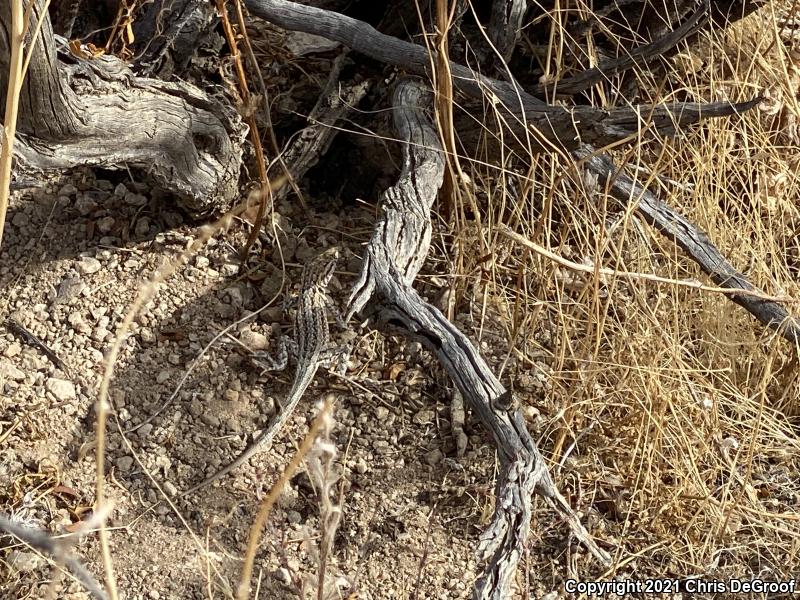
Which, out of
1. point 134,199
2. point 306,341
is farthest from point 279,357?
point 134,199

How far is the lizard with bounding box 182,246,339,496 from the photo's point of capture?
234 cm

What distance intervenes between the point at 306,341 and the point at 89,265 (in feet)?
2.38

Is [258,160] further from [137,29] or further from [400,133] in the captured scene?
[137,29]

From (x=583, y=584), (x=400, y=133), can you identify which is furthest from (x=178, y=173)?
(x=583, y=584)

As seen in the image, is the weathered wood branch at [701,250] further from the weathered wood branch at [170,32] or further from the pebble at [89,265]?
the pebble at [89,265]

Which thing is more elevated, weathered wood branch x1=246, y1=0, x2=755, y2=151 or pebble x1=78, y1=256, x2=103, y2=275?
weathered wood branch x1=246, y1=0, x2=755, y2=151

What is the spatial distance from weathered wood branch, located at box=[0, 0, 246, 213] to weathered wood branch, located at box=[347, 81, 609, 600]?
591mm

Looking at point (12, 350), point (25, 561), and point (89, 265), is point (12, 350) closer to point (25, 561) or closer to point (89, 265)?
point (89, 265)

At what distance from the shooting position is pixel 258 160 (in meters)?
2.50

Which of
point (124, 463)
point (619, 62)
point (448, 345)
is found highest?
point (619, 62)

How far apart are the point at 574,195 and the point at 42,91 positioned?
1591mm

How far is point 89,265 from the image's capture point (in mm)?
2582

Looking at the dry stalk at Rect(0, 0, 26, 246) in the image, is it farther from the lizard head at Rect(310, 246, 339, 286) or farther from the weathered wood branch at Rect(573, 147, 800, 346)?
the weathered wood branch at Rect(573, 147, 800, 346)

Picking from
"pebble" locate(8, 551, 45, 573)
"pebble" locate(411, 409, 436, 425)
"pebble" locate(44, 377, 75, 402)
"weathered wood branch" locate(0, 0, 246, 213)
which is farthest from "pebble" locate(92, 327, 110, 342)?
"pebble" locate(411, 409, 436, 425)
